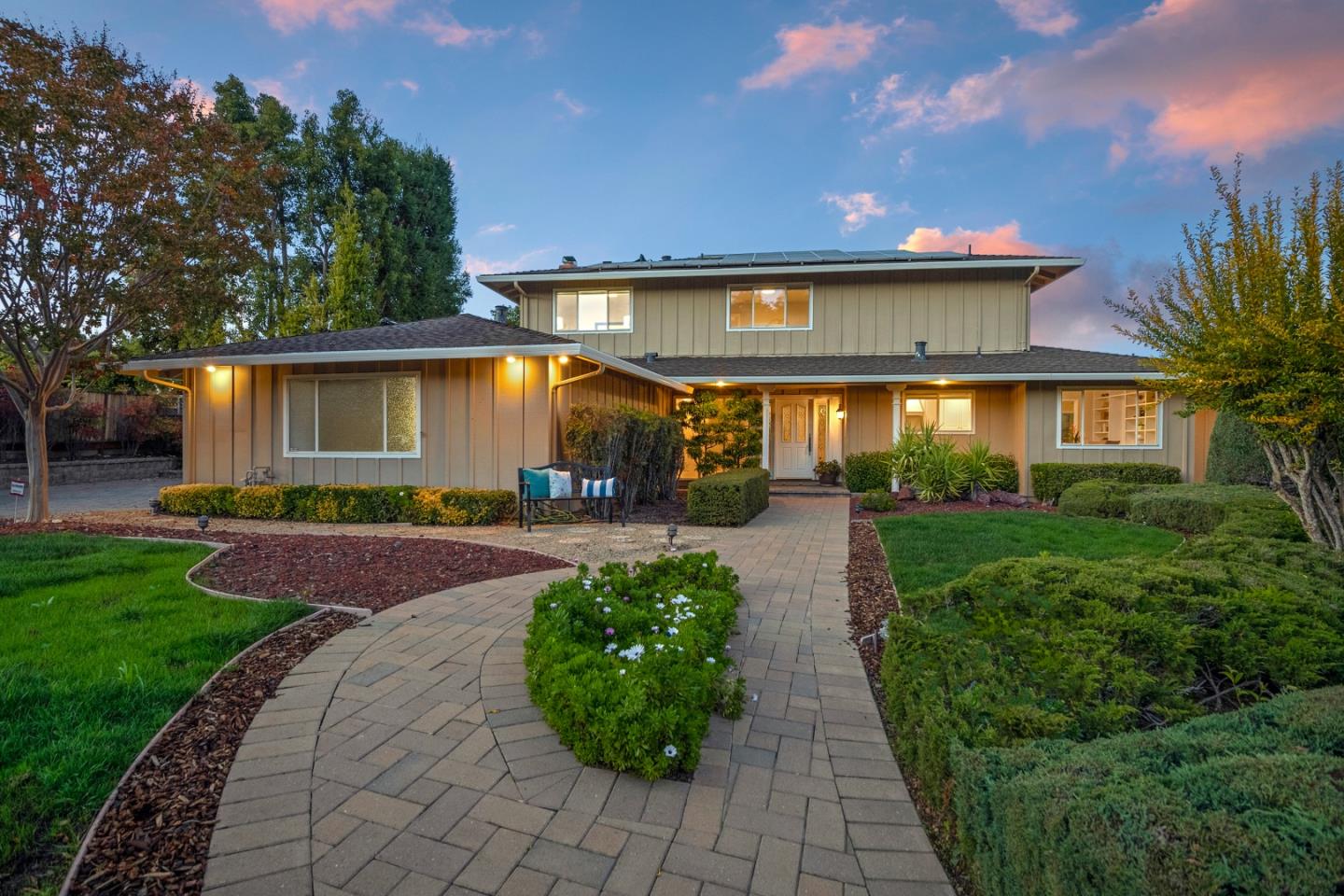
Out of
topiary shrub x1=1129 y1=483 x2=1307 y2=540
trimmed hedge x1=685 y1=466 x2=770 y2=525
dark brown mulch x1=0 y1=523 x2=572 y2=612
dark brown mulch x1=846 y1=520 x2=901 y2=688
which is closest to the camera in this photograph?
dark brown mulch x1=846 y1=520 x2=901 y2=688

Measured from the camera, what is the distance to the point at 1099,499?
8961 mm

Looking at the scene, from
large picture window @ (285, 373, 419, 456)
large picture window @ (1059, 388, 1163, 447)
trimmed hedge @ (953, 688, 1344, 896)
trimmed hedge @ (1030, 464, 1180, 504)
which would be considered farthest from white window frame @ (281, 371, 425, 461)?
large picture window @ (1059, 388, 1163, 447)

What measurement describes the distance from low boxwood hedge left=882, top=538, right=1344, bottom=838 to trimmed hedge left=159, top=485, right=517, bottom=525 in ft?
21.4

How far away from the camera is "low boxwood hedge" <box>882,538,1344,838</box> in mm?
1958

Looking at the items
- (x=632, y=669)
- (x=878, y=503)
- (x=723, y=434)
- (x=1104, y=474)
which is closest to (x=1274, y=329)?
(x=632, y=669)

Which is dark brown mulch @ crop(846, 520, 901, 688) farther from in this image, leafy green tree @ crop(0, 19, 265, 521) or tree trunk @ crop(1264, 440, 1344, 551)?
leafy green tree @ crop(0, 19, 265, 521)

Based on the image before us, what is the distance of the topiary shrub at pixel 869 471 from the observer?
475 inches

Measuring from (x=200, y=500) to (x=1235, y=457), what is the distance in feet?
50.4

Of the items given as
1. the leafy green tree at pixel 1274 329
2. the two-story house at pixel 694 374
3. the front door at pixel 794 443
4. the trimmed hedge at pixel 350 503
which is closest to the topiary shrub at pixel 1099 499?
the two-story house at pixel 694 374

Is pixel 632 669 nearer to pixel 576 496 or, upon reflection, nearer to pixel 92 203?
pixel 576 496

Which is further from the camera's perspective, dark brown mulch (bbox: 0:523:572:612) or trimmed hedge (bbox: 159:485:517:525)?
trimmed hedge (bbox: 159:485:517:525)

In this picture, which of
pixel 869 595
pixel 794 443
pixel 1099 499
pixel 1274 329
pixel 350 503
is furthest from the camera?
pixel 794 443

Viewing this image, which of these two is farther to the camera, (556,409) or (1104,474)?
(1104,474)

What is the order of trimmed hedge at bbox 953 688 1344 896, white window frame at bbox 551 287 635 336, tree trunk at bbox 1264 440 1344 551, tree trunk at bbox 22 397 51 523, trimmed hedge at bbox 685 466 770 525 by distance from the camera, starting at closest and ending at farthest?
trimmed hedge at bbox 953 688 1344 896 < tree trunk at bbox 1264 440 1344 551 < tree trunk at bbox 22 397 51 523 < trimmed hedge at bbox 685 466 770 525 < white window frame at bbox 551 287 635 336
